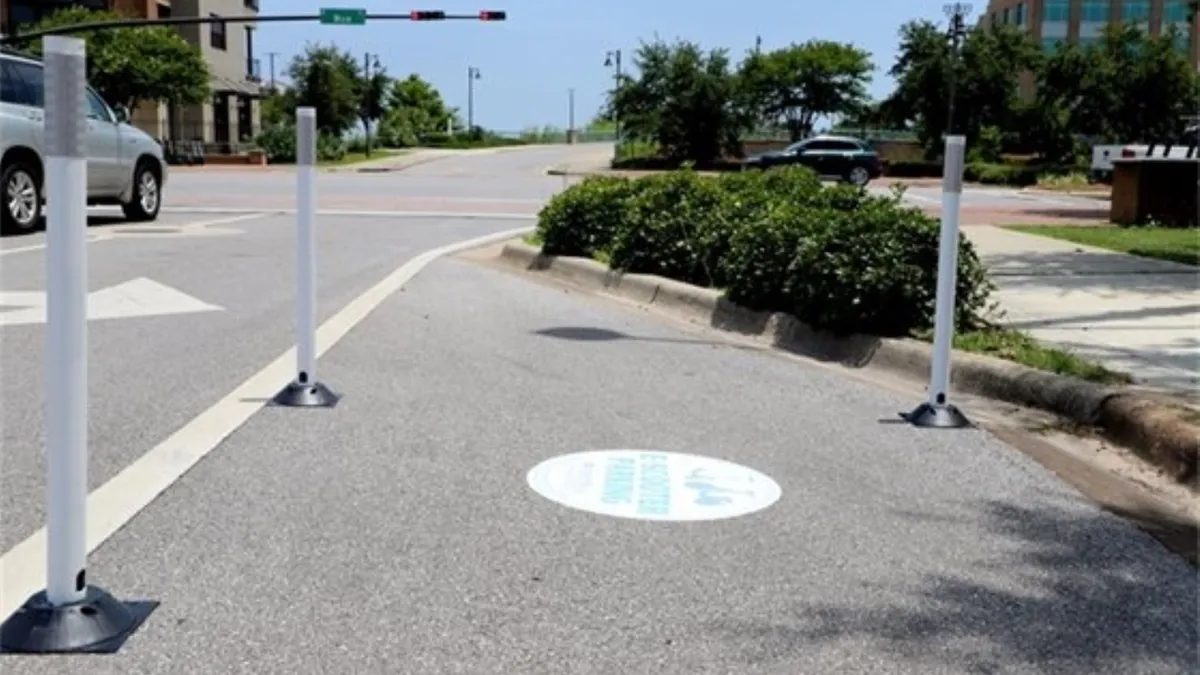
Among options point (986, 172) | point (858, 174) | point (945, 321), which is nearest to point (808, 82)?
point (986, 172)

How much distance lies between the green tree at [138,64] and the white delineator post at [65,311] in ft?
168

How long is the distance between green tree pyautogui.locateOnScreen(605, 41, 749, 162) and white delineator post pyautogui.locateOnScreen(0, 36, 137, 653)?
52.0 m

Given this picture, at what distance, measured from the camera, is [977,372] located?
23.0 feet

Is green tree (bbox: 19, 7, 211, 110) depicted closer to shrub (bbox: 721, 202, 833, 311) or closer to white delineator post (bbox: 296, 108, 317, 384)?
shrub (bbox: 721, 202, 833, 311)

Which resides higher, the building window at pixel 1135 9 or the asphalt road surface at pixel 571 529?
the building window at pixel 1135 9

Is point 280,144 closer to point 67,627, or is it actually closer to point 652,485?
point 652,485

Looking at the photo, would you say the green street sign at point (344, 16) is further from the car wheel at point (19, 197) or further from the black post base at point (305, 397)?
the black post base at point (305, 397)

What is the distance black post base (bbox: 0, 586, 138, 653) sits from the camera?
10.8 ft

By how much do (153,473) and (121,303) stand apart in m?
4.94

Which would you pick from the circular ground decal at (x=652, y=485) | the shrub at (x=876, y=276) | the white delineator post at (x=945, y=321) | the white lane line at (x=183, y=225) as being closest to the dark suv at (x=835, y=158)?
the white lane line at (x=183, y=225)

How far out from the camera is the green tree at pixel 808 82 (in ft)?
204

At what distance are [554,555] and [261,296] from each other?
662cm

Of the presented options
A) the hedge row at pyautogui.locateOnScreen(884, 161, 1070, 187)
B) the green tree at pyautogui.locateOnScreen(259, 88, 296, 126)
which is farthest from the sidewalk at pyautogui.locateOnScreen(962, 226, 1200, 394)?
the green tree at pyautogui.locateOnScreen(259, 88, 296, 126)

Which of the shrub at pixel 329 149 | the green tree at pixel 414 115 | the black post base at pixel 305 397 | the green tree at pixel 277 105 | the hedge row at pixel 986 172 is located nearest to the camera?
the black post base at pixel 305 397
